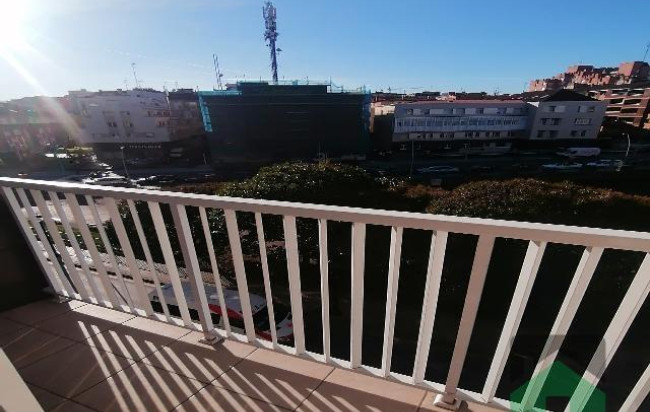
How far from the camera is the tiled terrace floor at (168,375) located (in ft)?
4.86

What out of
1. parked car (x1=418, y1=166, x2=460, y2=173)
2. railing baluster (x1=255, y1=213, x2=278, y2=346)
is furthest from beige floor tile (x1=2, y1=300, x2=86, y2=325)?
parked car (x1=418, y1=166, x2=460, y2=173)

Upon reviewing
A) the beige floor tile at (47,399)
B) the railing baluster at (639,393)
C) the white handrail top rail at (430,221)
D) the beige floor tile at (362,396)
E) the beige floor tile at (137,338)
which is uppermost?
the white handrail top rail at (430,221)

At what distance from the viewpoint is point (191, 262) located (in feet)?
5.51

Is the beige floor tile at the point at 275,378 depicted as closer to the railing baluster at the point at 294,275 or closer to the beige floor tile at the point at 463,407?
the railing baluster at the point at 294,275

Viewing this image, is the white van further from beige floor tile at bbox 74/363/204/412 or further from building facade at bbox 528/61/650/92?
beige floor tile at bbox 74/363/204/412

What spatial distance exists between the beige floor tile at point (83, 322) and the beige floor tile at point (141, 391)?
50 cm

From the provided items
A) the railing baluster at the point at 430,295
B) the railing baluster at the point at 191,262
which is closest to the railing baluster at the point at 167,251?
the railing baluster at the point at 191,262

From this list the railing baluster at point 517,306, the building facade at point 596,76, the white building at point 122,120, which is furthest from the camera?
the building facade at point 596,76

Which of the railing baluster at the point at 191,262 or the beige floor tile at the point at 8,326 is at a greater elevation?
the railing baluster at the point at 191,262

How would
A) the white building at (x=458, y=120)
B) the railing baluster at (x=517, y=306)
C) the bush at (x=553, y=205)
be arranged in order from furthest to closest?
the white building at (x=458, y=120) < the bush at (x=553, y=205) < the railing baluster at (x=517, y=306)

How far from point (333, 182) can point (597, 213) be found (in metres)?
6.02

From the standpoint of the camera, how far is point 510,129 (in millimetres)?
32750

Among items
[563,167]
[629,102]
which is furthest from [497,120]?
[629,102]

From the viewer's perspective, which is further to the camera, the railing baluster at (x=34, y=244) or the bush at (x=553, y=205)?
the bush at (x=553, y=205)
